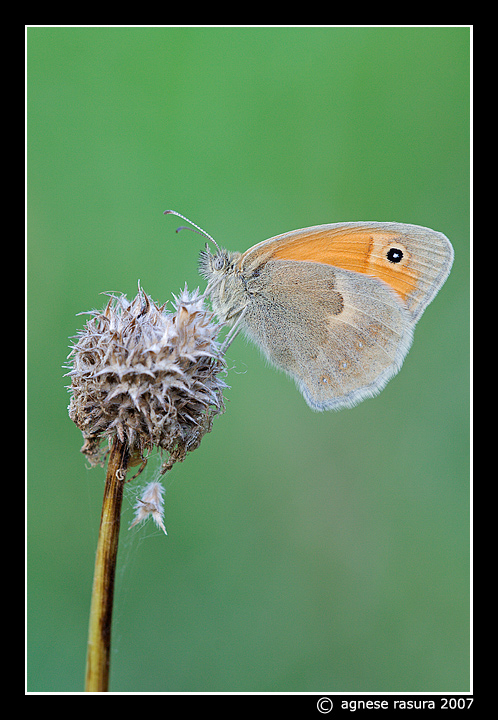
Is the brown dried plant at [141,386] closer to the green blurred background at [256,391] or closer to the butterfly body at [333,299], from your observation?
the butterfly body at [333,299]

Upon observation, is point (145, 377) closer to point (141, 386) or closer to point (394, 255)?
point (141, 386)

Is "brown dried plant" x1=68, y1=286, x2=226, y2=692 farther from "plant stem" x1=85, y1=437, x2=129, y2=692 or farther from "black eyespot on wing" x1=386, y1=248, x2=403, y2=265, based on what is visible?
"black eyespot on wing" x1=386, y1=248, x2=403, y2=265

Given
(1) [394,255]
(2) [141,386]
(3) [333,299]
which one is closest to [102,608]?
(2) [141,386]

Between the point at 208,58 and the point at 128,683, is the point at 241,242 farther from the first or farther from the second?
the point at 128,683

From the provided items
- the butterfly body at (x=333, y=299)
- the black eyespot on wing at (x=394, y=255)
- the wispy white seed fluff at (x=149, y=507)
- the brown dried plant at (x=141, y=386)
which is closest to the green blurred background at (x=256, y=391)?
Result: the butterfly body at (x=333, y=299)

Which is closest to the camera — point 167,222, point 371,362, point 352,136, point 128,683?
point 371,362

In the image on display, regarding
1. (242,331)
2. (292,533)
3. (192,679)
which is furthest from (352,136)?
(192,679)

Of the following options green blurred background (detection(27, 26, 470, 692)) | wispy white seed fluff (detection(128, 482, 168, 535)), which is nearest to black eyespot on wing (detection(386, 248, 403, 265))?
green blurred background (detection(27, 26, 470, 692))
